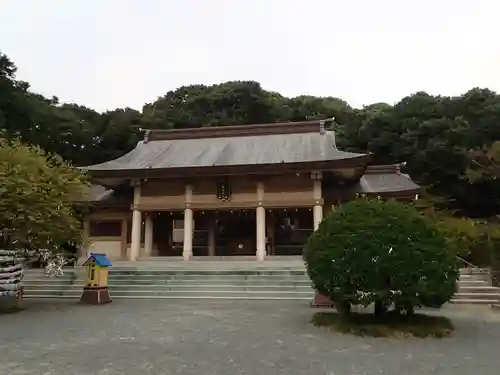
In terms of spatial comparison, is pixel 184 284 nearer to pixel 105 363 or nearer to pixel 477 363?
pixel 105 363

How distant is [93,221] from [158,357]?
19088mm

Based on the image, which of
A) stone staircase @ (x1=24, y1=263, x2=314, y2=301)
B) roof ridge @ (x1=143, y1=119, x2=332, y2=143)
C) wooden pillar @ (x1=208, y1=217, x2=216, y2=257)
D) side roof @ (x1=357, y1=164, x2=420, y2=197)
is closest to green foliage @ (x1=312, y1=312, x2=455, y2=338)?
stone staircase @ (x1=24, y1=263, x2=314, y2=301)

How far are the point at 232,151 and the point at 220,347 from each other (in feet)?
59.2

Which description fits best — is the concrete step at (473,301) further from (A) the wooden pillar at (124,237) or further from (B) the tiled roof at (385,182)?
(A) the wooden pillar at (124,237)

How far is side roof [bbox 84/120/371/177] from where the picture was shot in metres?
20.4

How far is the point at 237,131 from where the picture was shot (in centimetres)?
2678

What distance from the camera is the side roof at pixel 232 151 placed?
20.4 m

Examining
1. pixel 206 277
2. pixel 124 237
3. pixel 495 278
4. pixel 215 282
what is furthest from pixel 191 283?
pixel 495 278

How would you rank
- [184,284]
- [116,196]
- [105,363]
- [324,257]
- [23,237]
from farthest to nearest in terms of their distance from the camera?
[116,196] < [184,284] < [23,237] < [324,257] < [105,363]

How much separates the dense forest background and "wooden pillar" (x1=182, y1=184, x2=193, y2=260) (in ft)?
39.0

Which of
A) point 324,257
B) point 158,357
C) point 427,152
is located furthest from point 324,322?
point 427,152

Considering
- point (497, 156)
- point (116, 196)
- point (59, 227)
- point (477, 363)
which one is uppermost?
point (497, 156)

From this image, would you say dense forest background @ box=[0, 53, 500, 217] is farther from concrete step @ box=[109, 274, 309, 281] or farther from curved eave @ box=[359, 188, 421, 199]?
concrete step @ box=[109, 274, 309, 281]

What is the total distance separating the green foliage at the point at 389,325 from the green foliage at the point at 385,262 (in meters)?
0.24
